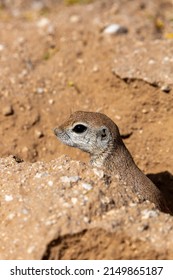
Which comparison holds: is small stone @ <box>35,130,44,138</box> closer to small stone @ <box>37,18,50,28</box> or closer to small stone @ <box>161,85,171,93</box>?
small stone @ <box>161,85,171,93</box>

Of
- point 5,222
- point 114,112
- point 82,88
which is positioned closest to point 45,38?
point 82,88

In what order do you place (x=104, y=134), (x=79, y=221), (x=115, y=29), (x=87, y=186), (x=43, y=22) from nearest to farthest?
1. (x=79, y=221)
2. (x=87, y=186)
3. (x=104, y=134)
4. (x=115, y=29)
5. (x=43, y=22)

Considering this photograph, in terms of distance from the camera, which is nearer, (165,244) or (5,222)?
(165,244)

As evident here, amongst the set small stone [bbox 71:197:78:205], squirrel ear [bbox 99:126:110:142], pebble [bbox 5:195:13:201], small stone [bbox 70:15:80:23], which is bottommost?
squirrel ear [bbox 99:126:110:142]

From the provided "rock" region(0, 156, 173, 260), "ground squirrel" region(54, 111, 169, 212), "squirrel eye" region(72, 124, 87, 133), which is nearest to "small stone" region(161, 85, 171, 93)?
"ground squirrel" region(54, 111, 169, 212)

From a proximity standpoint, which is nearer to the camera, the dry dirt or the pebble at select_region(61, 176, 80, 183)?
the pebble at select_region(61, 176, 80, 183)

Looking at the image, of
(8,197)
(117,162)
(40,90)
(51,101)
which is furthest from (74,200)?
(40,90)

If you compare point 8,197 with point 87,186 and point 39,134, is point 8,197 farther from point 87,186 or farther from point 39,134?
point 39,134
